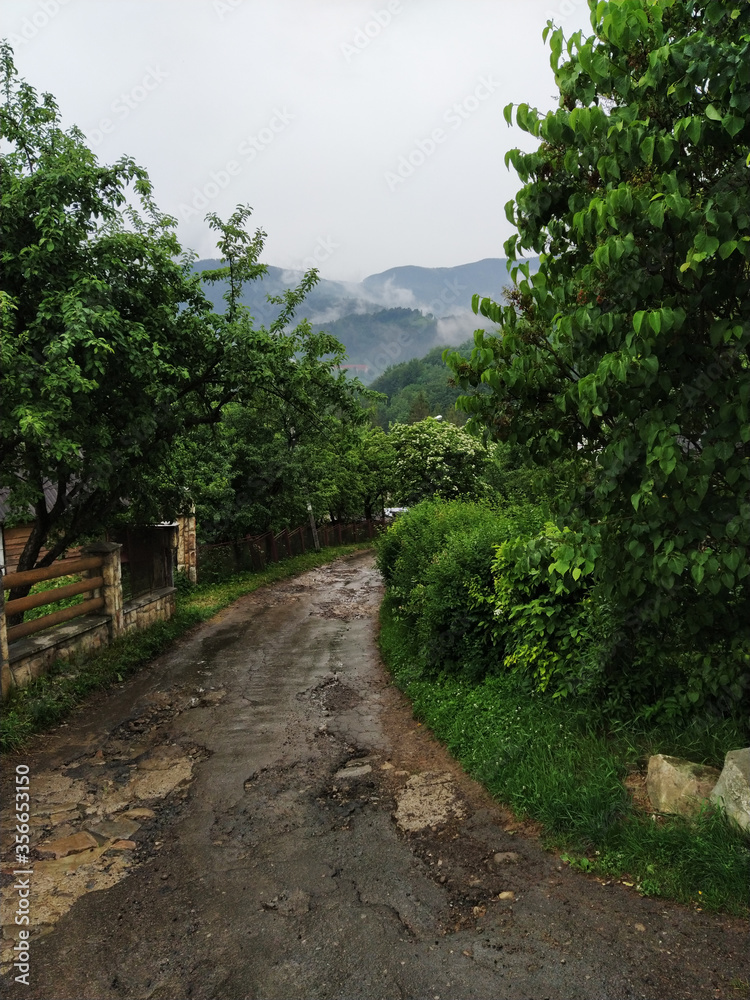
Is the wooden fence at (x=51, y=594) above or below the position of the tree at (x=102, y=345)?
below

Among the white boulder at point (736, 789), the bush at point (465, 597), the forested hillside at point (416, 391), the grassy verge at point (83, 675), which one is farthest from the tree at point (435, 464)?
the forested hillside at point (416, 391)

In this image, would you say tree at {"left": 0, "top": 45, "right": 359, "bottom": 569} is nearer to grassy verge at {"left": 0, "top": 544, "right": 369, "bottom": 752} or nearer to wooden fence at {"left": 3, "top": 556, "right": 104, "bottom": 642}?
wooden fence at {"left": 3, "top": 556, "right": 104, "bottom": 642}

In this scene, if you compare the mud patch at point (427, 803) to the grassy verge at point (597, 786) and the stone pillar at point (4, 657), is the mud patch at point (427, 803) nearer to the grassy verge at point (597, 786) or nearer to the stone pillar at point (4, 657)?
the grassy verge at point (597, 786)

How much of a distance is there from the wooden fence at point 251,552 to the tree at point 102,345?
9563mm

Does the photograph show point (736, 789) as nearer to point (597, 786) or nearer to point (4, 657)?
point (597, 786)

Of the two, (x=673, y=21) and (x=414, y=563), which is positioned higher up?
(x=673, y=21)

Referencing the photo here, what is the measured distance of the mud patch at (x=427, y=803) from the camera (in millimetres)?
5230

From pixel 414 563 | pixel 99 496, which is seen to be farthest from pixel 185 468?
pixel 414 563

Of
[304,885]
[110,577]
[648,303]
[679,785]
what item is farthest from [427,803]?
[110,577]

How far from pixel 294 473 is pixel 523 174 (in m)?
19.9

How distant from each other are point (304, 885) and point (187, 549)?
16247 millimetres

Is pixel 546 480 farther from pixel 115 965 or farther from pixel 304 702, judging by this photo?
A: pixel 304 702

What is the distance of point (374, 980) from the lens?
3.39 metres

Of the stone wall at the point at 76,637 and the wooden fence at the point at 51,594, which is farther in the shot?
the wooden fence at the point at 51,594
